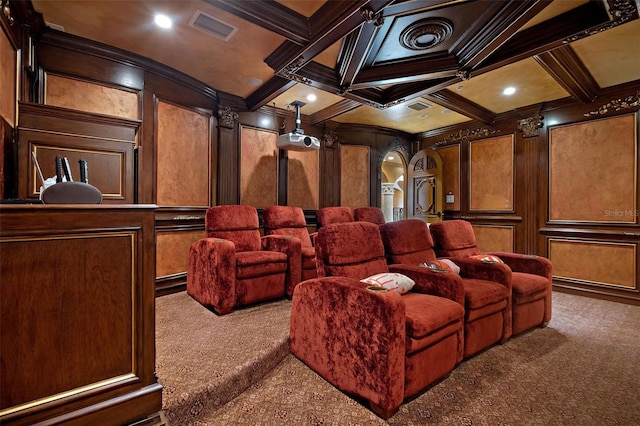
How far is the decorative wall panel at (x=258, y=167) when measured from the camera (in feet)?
13.8

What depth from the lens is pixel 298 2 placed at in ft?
7.23

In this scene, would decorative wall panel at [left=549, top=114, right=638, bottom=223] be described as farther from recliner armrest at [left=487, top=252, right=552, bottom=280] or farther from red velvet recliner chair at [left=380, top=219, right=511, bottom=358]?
red velvet recliner chair at [left=380, top=219, right=511, bottom=358]

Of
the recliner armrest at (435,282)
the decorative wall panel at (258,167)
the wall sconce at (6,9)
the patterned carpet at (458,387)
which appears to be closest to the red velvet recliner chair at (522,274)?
the patterned carpet at (458,387)

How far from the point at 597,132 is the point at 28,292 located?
5.46 meters

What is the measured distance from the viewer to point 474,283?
2.29 meters

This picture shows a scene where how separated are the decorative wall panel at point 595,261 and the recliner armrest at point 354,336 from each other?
377 centimetres

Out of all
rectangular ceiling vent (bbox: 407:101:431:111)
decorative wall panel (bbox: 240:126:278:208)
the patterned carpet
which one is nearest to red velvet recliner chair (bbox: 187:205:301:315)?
the patterned carpet

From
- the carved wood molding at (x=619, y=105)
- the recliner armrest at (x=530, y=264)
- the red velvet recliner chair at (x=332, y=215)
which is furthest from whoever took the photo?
the red velvet recliner chair at (x=332, y=215)

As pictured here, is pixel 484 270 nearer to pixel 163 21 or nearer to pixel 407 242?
pixel 407 242

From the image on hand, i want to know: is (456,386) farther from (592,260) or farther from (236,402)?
(592,260)

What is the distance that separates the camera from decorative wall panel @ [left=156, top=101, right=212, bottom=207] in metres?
3.26

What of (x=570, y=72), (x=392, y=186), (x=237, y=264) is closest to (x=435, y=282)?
(x=237, y=264)

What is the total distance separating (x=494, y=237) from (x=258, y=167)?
12.8ft

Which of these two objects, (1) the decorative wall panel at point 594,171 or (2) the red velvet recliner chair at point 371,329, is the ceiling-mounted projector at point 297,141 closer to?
(2) the red velvet recliner chair at point 371,329
